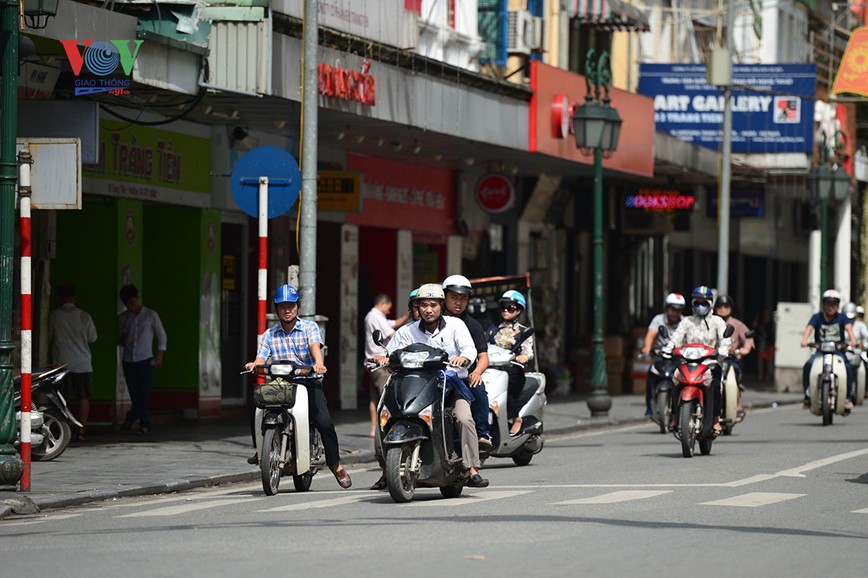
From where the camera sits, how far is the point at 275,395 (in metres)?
15.4

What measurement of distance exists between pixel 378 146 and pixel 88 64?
10.8m

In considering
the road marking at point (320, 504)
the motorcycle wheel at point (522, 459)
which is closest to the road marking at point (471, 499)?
the road marking at point (320, 504)

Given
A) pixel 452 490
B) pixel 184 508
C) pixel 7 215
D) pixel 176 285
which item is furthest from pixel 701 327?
pixel 7 215

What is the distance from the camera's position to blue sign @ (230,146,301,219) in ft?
62.0

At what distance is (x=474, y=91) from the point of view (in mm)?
27781

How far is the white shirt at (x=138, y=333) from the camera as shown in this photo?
76.2 ft

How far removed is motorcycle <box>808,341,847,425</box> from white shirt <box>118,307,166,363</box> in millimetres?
8610

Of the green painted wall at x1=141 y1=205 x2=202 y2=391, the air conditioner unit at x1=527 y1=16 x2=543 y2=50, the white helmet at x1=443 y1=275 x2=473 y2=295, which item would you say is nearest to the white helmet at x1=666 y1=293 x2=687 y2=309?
the green painted wall at x1=141 y1=205 x2=202 y2=391

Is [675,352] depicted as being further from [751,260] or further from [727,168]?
[751,260]

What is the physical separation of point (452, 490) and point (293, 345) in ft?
6.18

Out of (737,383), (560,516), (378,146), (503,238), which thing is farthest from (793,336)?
(560,516)

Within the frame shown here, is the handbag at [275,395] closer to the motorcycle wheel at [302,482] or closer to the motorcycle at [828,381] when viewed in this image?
the motorcycle wheel at [302,482]

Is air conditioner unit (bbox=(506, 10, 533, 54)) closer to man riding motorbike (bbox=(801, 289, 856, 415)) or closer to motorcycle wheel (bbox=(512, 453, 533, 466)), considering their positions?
man riding motorbike (bbox=(801, 289, 856, 415))

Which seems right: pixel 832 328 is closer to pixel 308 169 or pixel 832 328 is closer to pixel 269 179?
pixel 308 169
